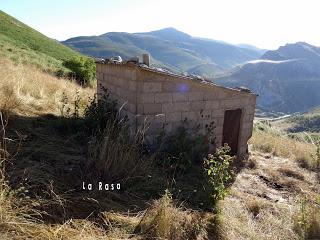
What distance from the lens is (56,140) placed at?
20.6ft

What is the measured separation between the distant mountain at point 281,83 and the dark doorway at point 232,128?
526ft

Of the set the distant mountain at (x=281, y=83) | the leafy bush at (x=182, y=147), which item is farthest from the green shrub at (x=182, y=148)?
the distant mountain at (x=281, y=83)

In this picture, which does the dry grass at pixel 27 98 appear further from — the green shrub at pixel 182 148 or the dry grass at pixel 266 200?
the dry grass at pixel 266 200

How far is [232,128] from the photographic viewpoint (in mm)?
8648

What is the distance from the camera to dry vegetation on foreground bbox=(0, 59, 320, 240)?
3791 mm

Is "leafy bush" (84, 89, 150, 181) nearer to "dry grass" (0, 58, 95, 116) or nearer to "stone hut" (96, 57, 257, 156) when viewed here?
"stone hut" (96, 57, 257, 156)

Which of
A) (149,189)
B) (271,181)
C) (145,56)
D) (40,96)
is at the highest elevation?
(145,56)

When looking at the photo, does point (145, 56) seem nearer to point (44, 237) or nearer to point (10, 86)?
point (10, 86)

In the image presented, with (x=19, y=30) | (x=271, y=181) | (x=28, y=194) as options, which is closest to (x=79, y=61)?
(x=271, y=181)

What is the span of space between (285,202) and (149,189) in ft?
9.00

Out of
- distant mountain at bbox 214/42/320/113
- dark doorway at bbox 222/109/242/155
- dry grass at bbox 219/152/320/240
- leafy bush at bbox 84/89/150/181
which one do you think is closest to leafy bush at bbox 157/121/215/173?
leafy bush at bbox 84/89/150/181

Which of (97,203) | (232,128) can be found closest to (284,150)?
(232,128)

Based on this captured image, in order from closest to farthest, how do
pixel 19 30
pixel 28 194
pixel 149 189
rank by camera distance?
1. pixel 28 194
2. pixel 149 189
3. pixel 19 30

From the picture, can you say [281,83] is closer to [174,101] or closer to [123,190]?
[174,101]
